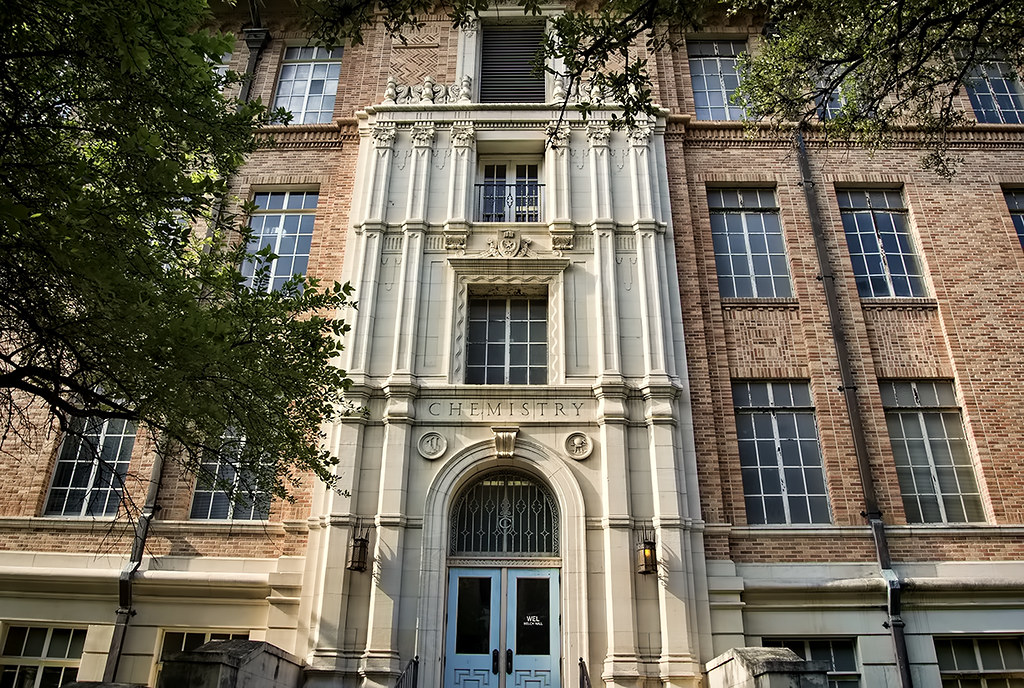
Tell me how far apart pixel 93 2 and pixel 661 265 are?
31.0 feet

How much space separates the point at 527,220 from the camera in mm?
14078

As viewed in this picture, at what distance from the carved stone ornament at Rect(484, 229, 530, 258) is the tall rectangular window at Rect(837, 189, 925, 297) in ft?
20.7

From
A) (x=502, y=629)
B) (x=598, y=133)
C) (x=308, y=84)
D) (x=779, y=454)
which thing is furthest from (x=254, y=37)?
(x=779, y=454)

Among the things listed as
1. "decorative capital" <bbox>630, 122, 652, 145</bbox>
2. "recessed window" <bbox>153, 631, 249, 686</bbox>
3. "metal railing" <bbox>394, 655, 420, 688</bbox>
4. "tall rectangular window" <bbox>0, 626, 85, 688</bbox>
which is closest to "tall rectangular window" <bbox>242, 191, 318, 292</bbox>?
"recessed window" <bbox>153, 631, 249, 686</bbox>

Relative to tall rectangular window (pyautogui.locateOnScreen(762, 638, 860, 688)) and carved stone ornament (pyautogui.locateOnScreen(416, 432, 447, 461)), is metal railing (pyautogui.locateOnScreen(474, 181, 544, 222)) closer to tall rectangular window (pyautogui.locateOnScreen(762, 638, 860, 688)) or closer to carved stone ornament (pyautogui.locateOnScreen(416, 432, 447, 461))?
carved stone ornament (pyautogui.locateOnScreen(416, 432, 447, 461))

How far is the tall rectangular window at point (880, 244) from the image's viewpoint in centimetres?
1380

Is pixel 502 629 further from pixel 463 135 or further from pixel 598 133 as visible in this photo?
pixel 598 133

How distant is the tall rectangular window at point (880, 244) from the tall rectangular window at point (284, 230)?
10.6 m

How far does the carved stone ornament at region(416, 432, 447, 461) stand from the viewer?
11.7m

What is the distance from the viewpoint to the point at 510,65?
16000mm

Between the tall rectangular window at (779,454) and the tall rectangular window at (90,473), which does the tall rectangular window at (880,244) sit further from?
the tall rectangular window at (90,473)

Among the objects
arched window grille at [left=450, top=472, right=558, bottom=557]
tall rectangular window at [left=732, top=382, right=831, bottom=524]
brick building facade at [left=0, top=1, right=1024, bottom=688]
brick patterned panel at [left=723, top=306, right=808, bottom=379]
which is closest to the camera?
brick building facade at [left=0, top=1, right=1024, bottom=688]

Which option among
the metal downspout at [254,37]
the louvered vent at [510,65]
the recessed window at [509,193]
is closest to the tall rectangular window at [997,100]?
the louvered vent at [510,65]

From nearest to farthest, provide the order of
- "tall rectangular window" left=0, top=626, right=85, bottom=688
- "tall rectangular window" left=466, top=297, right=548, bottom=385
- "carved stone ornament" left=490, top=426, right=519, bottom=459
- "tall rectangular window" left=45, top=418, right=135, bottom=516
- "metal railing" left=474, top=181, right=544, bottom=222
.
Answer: "tall rectangular window" left=0, top=626, right=85, bottom=688, "carved stone ornament" left=490, top=426, right=519, bottom=459, "tall rectangular window" left=45, top=418, right=135, bottom=516, "tall rectangular window" left=466, top=297, right=548, bottom=385, "metal railing" left=474, top=181, right=544, bottom=222
